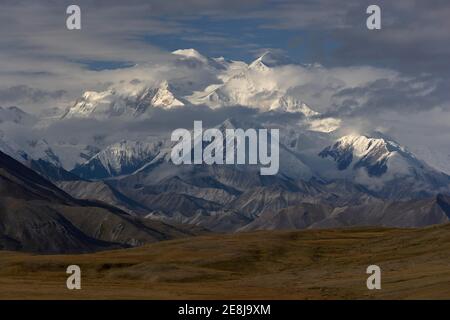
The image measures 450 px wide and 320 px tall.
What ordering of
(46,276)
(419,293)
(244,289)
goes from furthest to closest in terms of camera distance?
1. (46,276)
2. (244,289)
3. (419,293)

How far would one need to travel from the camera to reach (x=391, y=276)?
496 ft

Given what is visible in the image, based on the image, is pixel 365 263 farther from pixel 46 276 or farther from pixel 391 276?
pixel 46 276

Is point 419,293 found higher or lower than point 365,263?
lower
